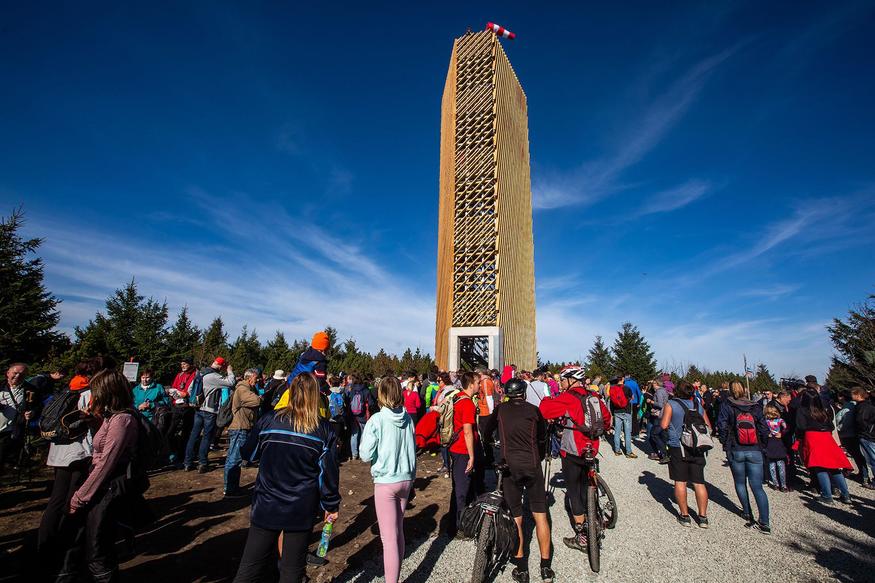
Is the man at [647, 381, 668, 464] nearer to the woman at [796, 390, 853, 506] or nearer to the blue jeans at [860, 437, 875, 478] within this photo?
the woman at [796, 390, 853, 506]

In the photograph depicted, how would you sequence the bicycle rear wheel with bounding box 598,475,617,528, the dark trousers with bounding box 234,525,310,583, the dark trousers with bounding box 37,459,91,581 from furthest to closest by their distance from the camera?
1. the bicycle rear wheel with bounding box 598,475,617,528
2. the dark trousers with bounding box 37,459,91,581
3. the dark trousers with bounding box 234,525,310,583

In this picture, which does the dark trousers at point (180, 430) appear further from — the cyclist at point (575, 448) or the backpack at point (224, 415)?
the cyclist at point (575, 448)

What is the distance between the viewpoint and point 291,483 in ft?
9.00

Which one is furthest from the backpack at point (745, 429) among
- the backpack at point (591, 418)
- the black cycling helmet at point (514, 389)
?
the black cycling helmet at point (514, 389)

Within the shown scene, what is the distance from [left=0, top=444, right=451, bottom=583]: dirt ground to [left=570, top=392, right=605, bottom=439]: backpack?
233 cm

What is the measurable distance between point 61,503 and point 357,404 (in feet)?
19.3

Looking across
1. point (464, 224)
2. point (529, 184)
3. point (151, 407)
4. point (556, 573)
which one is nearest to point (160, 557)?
point (151, 407)

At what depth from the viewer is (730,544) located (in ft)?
15.8

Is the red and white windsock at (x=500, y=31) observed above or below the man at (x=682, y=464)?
above

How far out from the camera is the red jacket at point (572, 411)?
15.4 feet

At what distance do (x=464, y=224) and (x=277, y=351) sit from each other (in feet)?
55.8

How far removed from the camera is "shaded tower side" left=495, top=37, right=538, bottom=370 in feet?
85.0

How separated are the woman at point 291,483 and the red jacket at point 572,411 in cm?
294

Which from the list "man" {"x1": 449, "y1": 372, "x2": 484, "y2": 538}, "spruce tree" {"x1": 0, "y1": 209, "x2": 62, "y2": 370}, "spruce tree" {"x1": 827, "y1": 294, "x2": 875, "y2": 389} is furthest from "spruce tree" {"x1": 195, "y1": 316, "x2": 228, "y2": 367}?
"spruce tree" {"x1": 827, "y1": 294, "x2": 875, "y2": 389}
